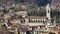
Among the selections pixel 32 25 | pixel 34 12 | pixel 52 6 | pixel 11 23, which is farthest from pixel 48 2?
pixel 11 23

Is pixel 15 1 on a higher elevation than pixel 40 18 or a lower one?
higher

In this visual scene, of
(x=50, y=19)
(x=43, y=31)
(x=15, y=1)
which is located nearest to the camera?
(x=43, y=31)

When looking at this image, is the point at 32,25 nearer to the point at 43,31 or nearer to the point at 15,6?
the point at 43,31

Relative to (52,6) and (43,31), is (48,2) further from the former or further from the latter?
(43,31)

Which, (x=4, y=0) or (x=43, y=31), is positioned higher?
(x=4, y=0)

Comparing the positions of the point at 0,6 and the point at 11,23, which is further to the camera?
the point at 0,6

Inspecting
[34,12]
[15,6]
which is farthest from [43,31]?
[15,6]

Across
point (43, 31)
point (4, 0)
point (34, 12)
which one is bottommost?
point (43, 31)

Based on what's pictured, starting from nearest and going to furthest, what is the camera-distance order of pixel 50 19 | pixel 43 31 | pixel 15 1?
pixel 43 31 → pixel 50 19 → pixel 15 1

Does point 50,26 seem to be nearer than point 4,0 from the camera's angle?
Yes
